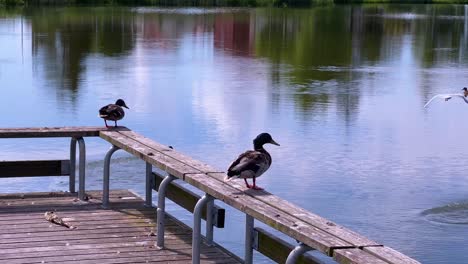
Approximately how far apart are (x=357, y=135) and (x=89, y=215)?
7.56 meters

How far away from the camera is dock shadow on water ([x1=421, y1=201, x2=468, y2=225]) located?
9.41m

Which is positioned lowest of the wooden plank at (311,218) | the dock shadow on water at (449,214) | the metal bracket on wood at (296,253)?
the dock shadow on water at (449,214)

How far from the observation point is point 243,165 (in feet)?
Result: 18.0

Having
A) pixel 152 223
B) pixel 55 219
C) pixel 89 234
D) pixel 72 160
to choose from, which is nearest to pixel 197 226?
pixel 89 234

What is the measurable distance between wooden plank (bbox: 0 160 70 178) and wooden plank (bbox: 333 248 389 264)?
3.85 metres

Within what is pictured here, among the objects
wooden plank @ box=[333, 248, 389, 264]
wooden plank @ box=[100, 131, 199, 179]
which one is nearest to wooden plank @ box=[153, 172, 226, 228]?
wooden plank @ box=[100, 131, 199, 179]

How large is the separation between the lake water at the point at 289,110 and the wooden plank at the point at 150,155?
1.39m

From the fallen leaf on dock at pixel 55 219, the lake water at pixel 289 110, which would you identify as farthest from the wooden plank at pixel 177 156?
the lake water at pixel 289 110

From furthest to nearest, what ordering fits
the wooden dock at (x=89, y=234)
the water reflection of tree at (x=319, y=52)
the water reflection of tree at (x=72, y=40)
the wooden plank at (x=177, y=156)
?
1. the water reflection of tree at (x=72, y=40)
2. the water reflection of tree at (x=319, y=52)
3. the wooden plank at (x=177, y=156)
4. the wooden dock at (x=89, y=234)

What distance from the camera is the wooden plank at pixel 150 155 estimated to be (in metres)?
6.13

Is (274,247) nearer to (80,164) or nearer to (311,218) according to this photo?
(311,218)

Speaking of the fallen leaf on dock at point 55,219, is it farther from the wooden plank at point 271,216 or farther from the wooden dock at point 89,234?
the wooden plank at point 271,216

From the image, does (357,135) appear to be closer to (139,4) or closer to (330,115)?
(330,115)

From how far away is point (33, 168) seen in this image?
25.5ft
